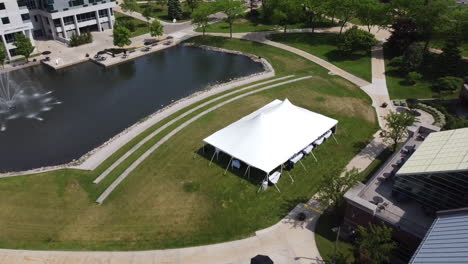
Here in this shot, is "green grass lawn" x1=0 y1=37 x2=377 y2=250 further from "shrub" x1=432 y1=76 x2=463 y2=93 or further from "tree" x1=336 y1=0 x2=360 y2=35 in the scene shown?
"tree" x1=336 y1=0 x2=360 y2=35

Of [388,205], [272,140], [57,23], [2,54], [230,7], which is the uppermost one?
[230,7]

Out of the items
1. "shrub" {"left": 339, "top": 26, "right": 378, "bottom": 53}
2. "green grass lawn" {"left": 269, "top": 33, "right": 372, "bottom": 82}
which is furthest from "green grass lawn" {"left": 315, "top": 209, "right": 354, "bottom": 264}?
"shrub" {"left": 339, "top": 26, "right": 378, "bottom": 53}

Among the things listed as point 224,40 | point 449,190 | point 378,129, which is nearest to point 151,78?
point 224,40

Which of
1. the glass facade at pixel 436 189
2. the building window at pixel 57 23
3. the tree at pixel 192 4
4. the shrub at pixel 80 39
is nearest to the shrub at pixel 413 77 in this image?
the glass facade at pixel 436 189

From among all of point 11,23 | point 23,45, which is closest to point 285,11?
point 23,45

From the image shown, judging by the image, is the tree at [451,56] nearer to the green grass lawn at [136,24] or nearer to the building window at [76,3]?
the green grass lawn at [136,24]

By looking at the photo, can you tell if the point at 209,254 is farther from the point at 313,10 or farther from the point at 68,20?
the point at 68,20
